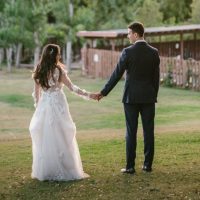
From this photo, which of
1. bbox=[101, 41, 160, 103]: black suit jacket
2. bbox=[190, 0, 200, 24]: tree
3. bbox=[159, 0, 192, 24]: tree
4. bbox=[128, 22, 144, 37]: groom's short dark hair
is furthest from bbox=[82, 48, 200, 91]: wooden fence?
bbox=[159, 0, 192, 24]: tree

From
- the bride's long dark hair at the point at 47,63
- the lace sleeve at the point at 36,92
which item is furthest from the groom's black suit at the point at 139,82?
the lace sleeve at the point at 36,92

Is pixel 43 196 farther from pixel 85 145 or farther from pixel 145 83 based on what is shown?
pixel 85 145

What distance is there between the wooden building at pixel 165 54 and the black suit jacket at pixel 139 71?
1692 cm

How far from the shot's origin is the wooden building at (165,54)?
83.2ft

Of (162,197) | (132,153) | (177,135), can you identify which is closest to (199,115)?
(177,135)

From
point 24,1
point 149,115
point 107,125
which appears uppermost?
point 24,1

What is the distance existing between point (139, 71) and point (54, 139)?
138cm

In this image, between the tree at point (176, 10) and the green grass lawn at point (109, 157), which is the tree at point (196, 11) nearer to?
the tree at point (176, 10)

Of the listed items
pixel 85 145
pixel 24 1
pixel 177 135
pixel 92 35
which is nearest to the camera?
pixel 85 145

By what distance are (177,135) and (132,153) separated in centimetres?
403

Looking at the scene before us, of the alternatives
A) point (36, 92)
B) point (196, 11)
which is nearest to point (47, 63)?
point (36, 92)

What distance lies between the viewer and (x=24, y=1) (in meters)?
37.4

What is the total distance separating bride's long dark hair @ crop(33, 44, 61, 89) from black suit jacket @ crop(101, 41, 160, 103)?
85cm

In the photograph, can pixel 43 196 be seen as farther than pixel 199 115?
No
